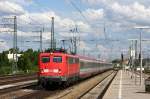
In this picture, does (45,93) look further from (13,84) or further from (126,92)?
(13,84)

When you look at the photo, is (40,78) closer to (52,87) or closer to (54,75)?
(54,75)

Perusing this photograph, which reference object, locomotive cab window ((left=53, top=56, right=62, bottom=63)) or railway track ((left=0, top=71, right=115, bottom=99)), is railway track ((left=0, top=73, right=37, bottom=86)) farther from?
locomotive cab window ((left=53, top=56, right=62, bottom=63))

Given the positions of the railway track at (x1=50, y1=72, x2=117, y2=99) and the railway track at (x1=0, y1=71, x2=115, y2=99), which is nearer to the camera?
the railway track at (x1=0, y1=71, x2=115, y2=99)

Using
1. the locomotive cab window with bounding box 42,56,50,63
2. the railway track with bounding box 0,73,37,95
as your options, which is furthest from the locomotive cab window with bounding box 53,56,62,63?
the railway track with bounding box 0,73,37,95

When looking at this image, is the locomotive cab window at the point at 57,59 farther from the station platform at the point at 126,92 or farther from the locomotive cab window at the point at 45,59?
the station platform at the point at 126,92

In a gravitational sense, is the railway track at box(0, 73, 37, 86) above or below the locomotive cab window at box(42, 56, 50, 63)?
below

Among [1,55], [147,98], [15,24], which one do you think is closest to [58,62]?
[147,98]

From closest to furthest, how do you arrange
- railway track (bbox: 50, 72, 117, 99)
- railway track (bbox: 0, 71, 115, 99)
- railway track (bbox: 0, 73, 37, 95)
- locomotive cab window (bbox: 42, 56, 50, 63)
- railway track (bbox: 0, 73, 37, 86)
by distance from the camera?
railway track (bbox: 0, 71, 115, 99) < railway track (bbox: 50, 72, 117, 99) < railway track (bbox: 0, 73, 37, 95) < locomotive cab window (bbox: 42, 56, 50, 63) < railway track (bbox: 0, 73, 37, 86)

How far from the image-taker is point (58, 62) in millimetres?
36062

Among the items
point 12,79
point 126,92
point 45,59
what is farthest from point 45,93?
point 12,79

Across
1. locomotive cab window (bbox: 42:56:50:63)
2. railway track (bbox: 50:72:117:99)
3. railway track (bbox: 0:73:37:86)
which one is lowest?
railway track (bbox: 0:73:37:86)

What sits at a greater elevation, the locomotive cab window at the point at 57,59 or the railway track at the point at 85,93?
the locomotive cab window at the point at 57,59

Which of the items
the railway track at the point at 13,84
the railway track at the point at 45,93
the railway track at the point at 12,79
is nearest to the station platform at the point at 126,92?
the railway track at the point at 45,93

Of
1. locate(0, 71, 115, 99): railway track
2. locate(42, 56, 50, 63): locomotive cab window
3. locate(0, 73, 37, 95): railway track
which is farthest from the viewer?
locate(42, 56, 50, 63): locomotive cab window
